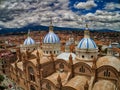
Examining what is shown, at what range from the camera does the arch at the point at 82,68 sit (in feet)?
86.6

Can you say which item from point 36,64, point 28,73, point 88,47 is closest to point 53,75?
point 36,64

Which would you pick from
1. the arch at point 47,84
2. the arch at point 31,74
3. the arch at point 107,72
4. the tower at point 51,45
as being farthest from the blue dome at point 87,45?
the arch at point 31,74

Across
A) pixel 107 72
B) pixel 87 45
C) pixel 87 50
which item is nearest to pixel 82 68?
pixel 87 50

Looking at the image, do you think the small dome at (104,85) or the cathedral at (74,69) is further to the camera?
the cathedral at (74,69)

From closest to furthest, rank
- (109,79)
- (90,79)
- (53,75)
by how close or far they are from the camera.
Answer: (109,79)
(90,79)
(53,75)

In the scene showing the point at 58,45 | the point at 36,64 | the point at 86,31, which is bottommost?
the point at 36,64

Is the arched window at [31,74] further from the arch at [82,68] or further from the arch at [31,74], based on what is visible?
the arch at [82,68]

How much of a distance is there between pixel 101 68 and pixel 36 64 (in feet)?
39.8

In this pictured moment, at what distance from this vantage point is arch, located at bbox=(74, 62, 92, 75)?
2641 cm

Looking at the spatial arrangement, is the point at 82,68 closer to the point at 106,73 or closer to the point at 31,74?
the point at 106,73

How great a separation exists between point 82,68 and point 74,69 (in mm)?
1650

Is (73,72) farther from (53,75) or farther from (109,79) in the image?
(109,79)

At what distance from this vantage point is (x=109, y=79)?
80.6 feet

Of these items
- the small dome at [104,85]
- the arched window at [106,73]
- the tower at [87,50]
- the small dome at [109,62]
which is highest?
the tower at [87,50]
